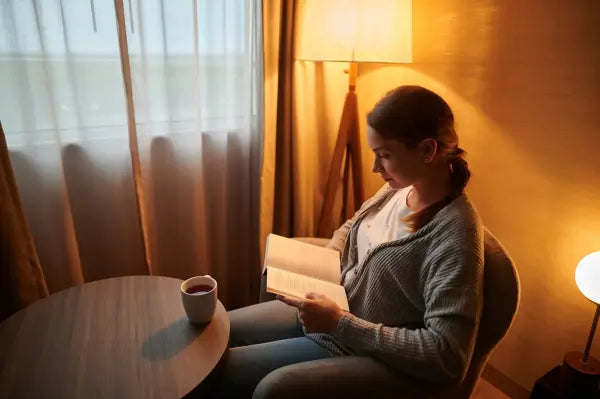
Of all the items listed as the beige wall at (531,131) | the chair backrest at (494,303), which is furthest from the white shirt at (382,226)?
the beige wall at (531,131)

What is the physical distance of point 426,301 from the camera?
0.92 m

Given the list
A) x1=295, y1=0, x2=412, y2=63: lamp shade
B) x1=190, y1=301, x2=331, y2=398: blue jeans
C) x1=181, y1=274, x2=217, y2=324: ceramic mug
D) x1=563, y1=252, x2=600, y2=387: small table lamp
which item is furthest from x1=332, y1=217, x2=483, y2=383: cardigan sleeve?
x1=295, y1=0, x2=412, y2=63: lamp shade

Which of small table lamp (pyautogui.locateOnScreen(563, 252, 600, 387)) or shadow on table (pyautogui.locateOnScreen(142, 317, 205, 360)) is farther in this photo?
small table lamp (pyautogui.locateOnScreen(563, 252, 600, 387))

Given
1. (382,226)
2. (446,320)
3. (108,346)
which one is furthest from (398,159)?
(108,346)

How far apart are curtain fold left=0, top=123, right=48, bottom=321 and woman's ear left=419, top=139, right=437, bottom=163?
1.15 m

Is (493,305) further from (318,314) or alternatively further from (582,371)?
(582,371)

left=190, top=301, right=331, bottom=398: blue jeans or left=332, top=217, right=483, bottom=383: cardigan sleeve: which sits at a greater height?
left=332, top=217, right=483, bottom=383: cardigan sleeve

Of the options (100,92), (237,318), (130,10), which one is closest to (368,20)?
(130,10)

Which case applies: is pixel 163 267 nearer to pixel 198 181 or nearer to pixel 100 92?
pixel 198 181

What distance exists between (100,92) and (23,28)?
0.27 m

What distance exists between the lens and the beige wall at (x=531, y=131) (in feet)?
4.14

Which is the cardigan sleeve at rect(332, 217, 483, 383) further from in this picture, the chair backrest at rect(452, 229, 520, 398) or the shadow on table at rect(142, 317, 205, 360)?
the shadow on table at rect(142, 317, 205, 360)

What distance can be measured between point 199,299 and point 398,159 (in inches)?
22.4

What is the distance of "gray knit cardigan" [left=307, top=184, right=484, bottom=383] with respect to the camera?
86 centimetres
